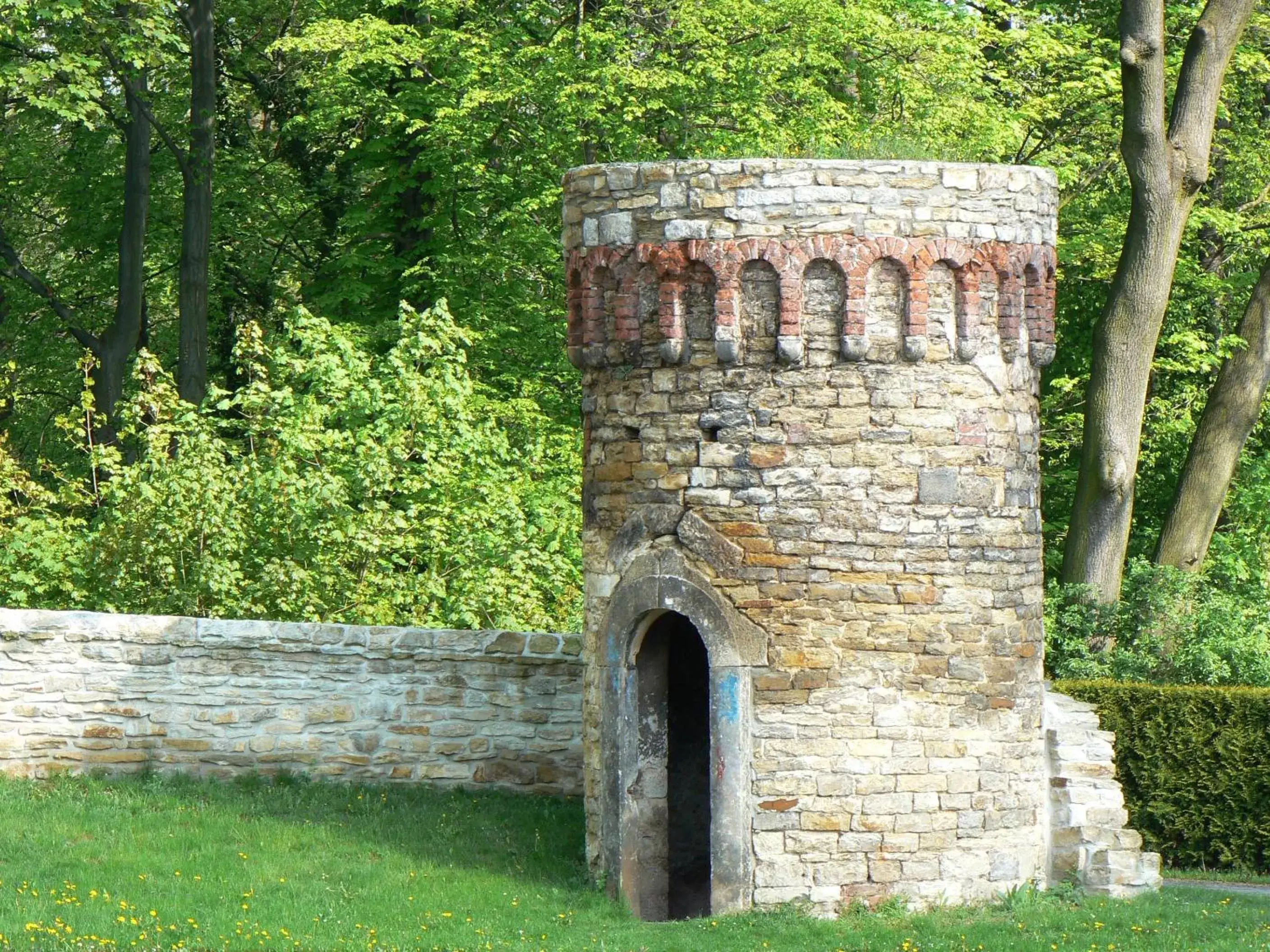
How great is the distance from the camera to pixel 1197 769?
1447 cm

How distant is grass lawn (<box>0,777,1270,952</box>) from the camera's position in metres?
9.88

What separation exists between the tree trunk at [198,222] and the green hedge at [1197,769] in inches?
433

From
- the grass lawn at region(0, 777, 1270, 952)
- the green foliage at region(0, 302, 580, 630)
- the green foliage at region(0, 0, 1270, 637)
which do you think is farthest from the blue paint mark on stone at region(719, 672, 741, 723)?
the green foliage at region(0, 0, 1270, 637)

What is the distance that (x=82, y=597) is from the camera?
52.3 ft

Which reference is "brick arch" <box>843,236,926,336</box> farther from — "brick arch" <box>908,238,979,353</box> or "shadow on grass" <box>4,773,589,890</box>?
"shadow on grass" <box>4,773,589,890</box>

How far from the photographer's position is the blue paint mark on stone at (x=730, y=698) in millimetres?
10602

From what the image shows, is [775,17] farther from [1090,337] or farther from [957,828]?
[957,828]

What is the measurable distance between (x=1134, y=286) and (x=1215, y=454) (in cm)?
218

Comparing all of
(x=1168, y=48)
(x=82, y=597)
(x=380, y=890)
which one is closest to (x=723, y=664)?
(x=380, y=890)

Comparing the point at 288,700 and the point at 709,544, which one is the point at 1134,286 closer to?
the point at 709,544

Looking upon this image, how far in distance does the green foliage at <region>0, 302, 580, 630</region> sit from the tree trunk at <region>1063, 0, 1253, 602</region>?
16.2 feet

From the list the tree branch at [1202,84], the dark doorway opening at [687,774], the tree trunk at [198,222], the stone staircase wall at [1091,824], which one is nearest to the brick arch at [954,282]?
the stone staircase wall at [1091,824]

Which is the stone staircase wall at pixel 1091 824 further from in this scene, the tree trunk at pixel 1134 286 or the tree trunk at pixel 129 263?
the tree trunk at pixel 129 263

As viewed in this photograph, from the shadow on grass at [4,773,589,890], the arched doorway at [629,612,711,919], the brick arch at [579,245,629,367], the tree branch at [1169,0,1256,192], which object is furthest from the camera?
the tree branch at [1169,0,1256,192]
